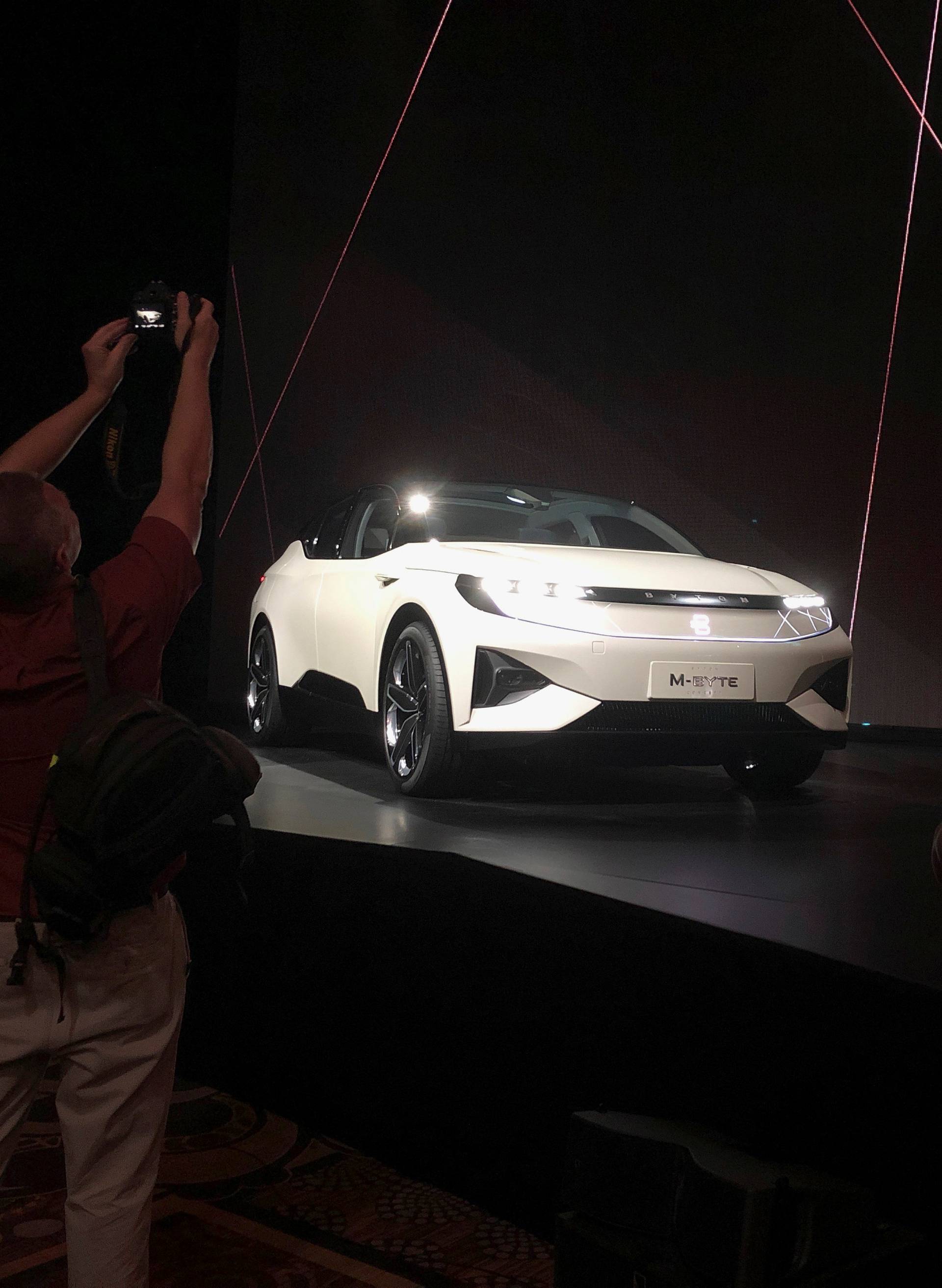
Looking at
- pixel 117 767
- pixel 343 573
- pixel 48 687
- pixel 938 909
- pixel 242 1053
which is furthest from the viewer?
pixel 343 573

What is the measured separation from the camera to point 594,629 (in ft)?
12.6

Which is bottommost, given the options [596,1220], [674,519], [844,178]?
[596,1220]

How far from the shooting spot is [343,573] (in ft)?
16.6

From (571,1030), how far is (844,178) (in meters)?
5.65

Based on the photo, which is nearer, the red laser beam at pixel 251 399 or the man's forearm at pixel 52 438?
the man's forearm at pixel 52 438

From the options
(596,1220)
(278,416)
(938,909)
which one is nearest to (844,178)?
(278,416)

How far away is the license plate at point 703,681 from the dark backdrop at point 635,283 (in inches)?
122

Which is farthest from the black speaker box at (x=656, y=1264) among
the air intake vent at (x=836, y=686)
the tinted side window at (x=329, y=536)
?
the tinted side window at (x=329, y=536)

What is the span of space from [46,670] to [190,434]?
18.9 inches

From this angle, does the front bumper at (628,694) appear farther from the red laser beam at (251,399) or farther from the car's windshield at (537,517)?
the red laser beam at (251,399)

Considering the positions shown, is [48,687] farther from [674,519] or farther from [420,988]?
[674,519]

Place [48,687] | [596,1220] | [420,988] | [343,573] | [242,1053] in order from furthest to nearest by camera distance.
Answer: [343,573] < [242,1053] < [420,988] < [596,1220] < [48,687]

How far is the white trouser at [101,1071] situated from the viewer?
72.5 inches

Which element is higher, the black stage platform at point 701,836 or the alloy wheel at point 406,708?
the alloy wheel at point 406,708
